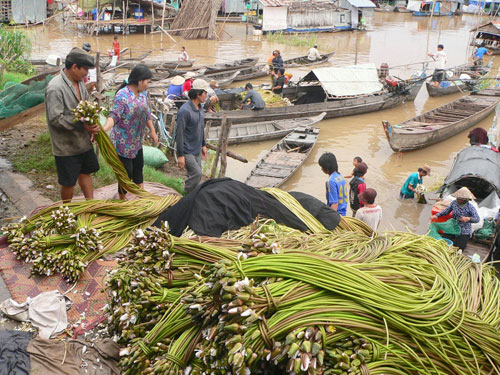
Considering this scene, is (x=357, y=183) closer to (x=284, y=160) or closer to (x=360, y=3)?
(x=284, y=160)

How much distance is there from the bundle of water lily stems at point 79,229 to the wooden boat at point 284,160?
18.9 feet

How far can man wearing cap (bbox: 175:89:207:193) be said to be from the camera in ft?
A: 20.6

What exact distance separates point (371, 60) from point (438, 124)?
50.3 ft

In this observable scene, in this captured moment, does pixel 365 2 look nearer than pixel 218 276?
No

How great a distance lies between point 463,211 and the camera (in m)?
6.63

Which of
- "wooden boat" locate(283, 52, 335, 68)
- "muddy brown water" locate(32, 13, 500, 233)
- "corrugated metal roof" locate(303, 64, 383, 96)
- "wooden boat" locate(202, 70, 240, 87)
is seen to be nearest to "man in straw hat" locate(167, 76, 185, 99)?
"muddy brown water" locate(32, 13, 500, 233)

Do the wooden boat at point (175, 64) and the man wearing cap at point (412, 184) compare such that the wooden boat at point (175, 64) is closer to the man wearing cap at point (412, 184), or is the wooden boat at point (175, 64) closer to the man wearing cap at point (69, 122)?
the man wearing cap at point (412, 184)

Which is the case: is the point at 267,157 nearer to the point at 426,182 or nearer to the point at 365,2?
the point at 426,182

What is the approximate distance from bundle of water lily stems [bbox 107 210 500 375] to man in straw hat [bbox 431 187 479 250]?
3.37 metres

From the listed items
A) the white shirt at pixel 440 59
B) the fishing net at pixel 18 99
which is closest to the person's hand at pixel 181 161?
the fishing net at pixel 18 99

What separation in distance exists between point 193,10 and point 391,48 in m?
13.6

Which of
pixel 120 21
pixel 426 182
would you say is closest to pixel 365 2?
pixel 120 21

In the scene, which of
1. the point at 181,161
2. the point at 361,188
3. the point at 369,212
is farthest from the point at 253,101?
the point at 369,212

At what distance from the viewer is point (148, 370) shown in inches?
106
